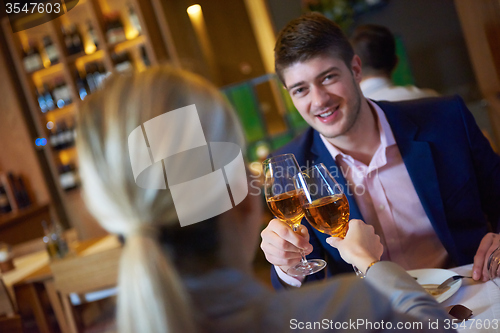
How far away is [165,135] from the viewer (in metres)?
0.56

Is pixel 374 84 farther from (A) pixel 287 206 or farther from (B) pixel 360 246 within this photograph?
(B) pixel 360 246

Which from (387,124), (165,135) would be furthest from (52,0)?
(387,124)

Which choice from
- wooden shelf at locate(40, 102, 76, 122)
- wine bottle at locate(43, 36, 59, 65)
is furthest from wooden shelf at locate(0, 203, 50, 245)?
wine bottle at locate(43, 36, 59, 65)

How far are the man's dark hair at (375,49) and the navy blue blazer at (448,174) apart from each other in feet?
2.54

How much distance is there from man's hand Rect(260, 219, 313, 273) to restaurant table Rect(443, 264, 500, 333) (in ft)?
0.93

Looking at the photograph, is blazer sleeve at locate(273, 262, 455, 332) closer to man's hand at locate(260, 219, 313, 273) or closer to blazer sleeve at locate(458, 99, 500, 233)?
man's hand at locate(260, 219, 313, 273)

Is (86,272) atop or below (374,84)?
below

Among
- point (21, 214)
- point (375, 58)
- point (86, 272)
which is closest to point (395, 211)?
point (375, 58)

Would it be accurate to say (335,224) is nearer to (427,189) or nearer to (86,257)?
(427,189)

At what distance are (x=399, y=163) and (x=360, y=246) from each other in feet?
1.71

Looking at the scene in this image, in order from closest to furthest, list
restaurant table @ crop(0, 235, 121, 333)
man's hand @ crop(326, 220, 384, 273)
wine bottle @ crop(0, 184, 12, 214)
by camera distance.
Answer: man's hand @ crop(326, 220, 384, 273) < restaurant table @ crop(0, 235, 121, 333) < wine bottle @ crop(0, 184, 12, 214)

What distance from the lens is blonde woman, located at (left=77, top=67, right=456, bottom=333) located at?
44 centimetres

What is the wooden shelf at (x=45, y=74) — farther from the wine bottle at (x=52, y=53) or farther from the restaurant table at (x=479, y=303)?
the restaurant table at (x=479, y=303)

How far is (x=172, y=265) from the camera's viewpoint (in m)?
0.47
